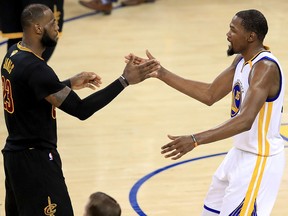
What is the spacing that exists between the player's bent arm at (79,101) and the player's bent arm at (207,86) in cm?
90

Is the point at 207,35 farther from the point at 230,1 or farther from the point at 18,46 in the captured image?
the point at 18,46

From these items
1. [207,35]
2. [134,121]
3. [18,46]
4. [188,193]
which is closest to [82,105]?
[18,46]

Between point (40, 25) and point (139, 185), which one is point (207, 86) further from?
point (139, 185)

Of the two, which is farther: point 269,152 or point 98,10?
point 98,10

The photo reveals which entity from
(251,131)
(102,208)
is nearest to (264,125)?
(251,131)

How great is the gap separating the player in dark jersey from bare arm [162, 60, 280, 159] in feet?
2.02

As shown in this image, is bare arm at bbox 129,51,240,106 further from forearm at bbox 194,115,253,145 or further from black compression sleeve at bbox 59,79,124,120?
forearm at bbox 194,115,253,145

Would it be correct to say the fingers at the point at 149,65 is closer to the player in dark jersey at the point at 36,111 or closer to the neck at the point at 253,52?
the player in dark jersey at the point at 36,111

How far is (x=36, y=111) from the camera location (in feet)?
18.2

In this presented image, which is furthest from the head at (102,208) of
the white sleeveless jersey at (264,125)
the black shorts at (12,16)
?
the black shorts at (12,16)

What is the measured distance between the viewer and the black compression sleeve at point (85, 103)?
5527 millimetres

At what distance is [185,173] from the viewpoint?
313 inches

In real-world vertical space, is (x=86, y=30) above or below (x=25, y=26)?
below

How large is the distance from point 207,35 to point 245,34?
7.48m
